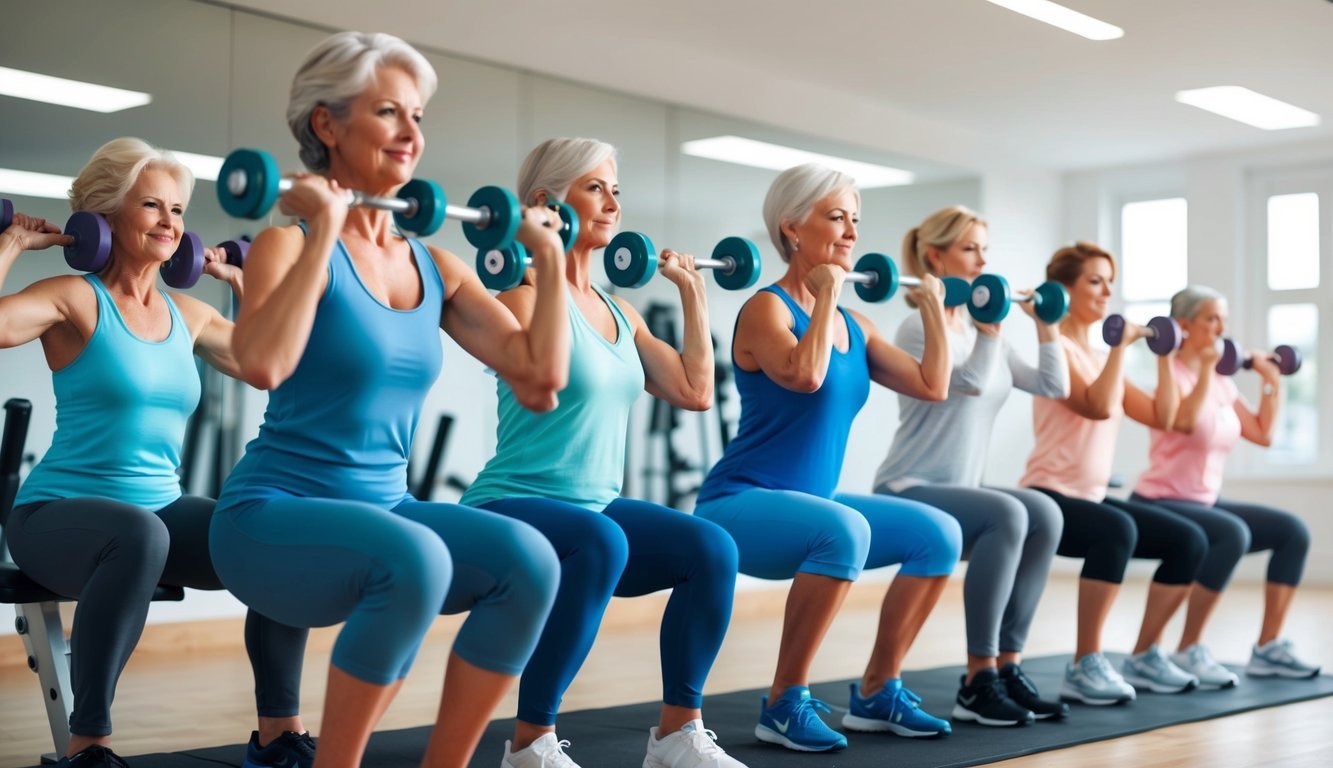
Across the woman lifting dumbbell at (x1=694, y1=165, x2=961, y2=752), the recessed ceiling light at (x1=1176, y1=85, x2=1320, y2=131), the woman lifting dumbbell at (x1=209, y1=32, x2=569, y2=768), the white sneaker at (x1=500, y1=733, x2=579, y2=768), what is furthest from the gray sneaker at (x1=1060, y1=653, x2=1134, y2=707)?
the recessed ceiling light at (x1=1176, y1=85, x2=1320, y2=131)

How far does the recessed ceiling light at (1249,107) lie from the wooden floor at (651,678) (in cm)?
239

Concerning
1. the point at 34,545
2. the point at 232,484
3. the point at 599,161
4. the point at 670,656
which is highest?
the point at 599,161

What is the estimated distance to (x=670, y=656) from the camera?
2.45m

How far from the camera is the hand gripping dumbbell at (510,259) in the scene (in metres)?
2.30

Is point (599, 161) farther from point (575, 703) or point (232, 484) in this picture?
point (575, 703)

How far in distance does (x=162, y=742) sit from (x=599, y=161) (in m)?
1.56

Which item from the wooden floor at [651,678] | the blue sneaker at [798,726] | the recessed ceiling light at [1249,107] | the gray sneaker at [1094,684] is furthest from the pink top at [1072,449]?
the recessed ceiling light at [1249,107]

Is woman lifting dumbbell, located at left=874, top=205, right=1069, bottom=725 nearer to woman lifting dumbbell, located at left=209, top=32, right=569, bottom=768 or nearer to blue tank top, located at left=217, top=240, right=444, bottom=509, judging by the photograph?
woman lifting dumbbell, located at left=209, top=32, right=569, bottom=768

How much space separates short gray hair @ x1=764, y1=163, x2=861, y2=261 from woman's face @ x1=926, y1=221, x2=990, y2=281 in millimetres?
586

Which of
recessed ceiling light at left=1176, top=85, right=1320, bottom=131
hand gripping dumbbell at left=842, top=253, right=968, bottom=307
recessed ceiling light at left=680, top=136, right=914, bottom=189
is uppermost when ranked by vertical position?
recessed ceiling light at left=1176, top=85, right=1320, bottom=131

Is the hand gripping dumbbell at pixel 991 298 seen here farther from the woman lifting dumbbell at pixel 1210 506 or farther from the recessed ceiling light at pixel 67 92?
the recessed ceiling light at pixel 67 92

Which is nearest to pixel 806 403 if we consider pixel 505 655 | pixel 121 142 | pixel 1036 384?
pixel 1036 384

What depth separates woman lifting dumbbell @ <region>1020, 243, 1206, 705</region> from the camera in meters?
3.58

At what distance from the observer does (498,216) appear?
6.61 feet
